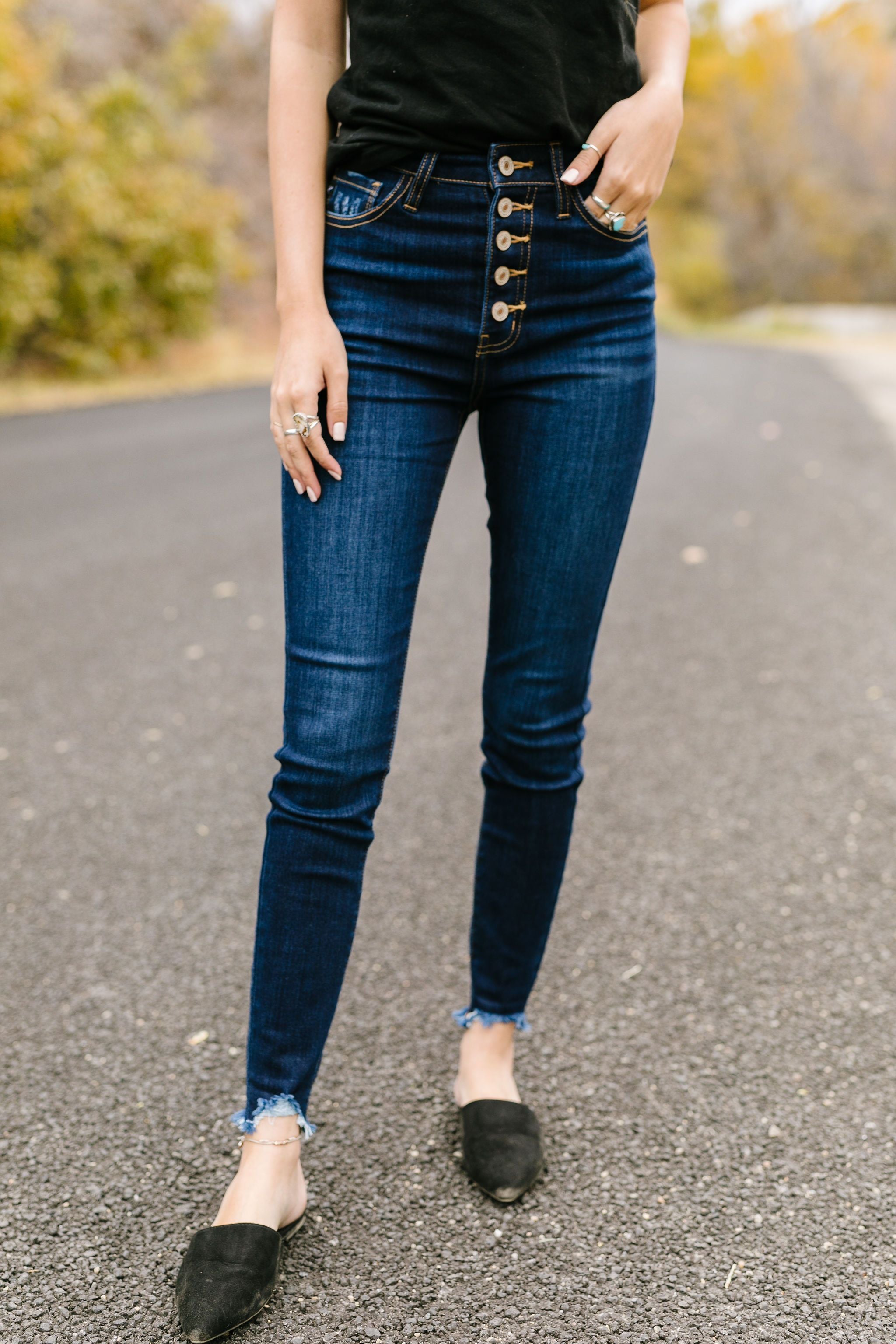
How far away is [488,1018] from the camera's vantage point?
1723mm

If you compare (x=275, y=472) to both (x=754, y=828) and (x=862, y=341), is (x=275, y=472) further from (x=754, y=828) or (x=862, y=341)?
(x=862, y=341)

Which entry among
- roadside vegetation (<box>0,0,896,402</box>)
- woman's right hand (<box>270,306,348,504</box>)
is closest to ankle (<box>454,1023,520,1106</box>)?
woman's right hand (<box>270,306,348,504</box>)

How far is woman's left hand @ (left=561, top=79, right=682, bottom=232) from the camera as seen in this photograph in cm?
133

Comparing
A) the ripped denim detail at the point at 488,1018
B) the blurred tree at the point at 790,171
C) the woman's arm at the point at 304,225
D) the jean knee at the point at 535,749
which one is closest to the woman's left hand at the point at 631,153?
the woman's arm at the point at 304,225

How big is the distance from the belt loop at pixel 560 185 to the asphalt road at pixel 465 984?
1.27 meters

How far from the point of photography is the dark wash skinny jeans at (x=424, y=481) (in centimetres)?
132

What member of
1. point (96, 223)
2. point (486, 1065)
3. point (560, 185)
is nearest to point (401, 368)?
point (560, 185)

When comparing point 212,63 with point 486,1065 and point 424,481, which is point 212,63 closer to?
point 424,481

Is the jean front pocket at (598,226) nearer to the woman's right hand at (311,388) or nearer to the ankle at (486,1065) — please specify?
the woman's right hand at (311,388)

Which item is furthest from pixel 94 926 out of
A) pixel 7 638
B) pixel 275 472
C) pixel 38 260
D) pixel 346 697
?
pixel 38 260

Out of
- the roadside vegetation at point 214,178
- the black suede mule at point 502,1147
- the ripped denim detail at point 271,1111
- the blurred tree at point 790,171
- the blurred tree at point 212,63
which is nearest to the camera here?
the ripped denim detail at point 271,1111

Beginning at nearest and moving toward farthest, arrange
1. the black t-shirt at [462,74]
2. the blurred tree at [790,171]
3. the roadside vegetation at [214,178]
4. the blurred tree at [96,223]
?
the black t-shirt at [462,74], the blurred tree at [96,223], the roadside vegetation at [214,178], the blurred tree at [790,171]

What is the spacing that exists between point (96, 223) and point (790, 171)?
1155 inches

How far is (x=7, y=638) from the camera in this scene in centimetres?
400
